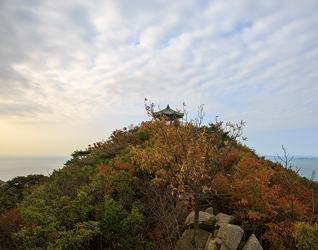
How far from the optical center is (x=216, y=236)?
19.8 feet

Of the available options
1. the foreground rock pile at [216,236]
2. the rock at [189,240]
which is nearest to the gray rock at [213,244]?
the foreground rock pile at [216,236]

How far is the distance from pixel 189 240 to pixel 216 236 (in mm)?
848

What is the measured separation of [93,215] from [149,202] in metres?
1.97

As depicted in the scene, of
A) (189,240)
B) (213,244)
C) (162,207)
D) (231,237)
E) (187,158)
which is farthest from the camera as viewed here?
(162,207)

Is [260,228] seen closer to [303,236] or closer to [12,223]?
[303,236]

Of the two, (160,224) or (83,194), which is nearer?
(83,194)

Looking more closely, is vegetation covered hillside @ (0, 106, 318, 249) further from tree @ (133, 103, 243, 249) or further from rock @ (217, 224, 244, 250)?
rock @ (217, 224, 244, 250)

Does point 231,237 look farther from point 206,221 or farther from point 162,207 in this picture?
point 162,207

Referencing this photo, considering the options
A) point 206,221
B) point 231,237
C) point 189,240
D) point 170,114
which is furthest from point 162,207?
point 170,114

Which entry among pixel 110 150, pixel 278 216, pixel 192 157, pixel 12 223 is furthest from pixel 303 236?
pixel 110 150

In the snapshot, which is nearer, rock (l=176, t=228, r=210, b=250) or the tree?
the tree

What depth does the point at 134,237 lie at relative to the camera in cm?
605

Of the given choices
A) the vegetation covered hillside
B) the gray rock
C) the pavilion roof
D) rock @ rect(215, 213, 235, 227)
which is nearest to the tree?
the vegetation covered hillside

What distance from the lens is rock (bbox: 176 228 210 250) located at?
5773 mm
